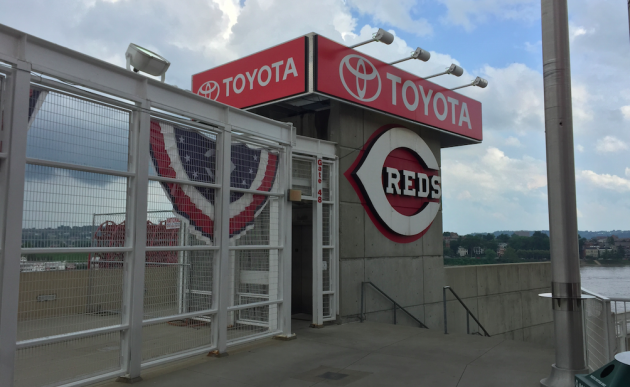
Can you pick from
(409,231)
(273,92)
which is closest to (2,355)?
(273,92)

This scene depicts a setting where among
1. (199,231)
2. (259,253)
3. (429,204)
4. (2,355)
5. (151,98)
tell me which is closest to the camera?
(2,355)

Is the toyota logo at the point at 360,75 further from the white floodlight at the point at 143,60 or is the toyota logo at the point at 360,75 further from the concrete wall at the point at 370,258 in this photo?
the white floodlight at the point at 143,60

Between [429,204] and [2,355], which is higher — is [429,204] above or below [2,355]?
above

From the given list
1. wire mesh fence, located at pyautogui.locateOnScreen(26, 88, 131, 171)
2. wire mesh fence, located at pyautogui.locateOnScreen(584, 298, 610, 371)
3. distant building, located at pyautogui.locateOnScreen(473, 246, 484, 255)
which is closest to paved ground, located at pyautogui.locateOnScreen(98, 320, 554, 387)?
wire mesh fence, located at pyautogui.locateOnScreen(584, 298, 610, 371)

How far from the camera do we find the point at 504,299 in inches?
627

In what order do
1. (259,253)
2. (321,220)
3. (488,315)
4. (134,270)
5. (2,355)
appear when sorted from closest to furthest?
(2,355) < (134,270) < (259,253) < (321,220) < (488,315)

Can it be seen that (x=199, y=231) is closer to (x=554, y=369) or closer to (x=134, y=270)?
(x=134, y=270)

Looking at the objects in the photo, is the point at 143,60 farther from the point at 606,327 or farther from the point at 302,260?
the point at 302,260

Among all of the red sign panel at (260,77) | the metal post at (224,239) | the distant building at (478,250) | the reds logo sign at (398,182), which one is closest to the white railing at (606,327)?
the metal post at (224,239)

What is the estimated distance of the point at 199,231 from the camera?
6.94m

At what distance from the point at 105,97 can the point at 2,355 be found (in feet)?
9.40

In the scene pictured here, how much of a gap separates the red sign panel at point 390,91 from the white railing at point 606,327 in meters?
6.12

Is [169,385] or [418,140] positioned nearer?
[169,385]

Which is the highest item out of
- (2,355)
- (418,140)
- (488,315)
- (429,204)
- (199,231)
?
(418,140)
